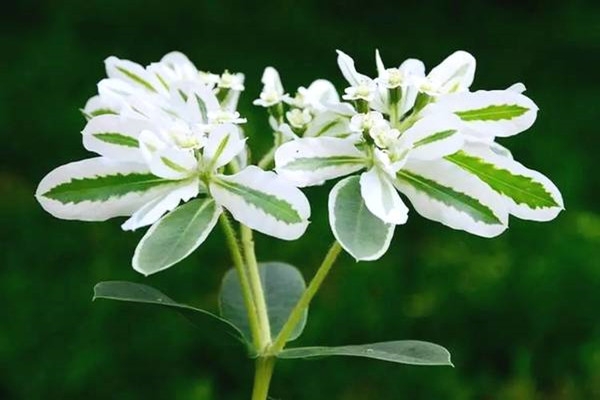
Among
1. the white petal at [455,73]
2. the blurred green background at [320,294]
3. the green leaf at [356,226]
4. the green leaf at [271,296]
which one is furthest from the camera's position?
the blurred green background at [320,294]

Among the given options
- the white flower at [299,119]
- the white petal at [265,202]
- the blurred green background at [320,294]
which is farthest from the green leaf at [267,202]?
the blurred green background at [320,294]

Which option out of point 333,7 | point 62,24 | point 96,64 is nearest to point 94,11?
point 62,24

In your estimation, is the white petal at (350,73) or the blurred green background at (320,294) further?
the blurred green background at (320,294)

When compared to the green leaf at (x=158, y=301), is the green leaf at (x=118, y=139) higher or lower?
higher

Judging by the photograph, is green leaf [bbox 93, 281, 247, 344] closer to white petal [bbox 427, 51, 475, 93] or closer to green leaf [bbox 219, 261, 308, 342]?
green leaf [bbox 219, 261, 308, 342]

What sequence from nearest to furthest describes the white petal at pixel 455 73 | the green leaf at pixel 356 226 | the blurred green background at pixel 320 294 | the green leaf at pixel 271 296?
the green leaf at pixel 356 226, the white petal at pixel 455 73, the green leaf at pixel 271 296, the blurred green background at pixel 320 294

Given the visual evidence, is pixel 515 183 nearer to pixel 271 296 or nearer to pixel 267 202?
pixel 267 202

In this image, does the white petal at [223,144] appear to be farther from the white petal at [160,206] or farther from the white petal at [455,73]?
the white petal at [455,73]

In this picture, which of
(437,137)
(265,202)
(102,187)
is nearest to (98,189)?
(102,187)
